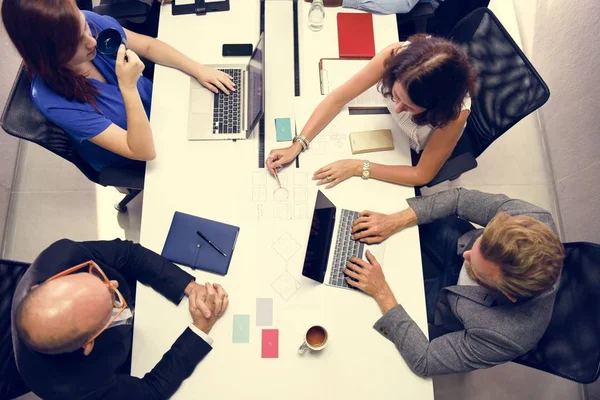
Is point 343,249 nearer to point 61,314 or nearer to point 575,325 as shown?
point 575,325

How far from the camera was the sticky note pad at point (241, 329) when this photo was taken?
1584 mm

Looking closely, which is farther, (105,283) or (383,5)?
(383,5)

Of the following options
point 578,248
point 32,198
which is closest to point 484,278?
point 578,248

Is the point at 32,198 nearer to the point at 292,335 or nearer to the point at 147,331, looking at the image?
the point at 147,331

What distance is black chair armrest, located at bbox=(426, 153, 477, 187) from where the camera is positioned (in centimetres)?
184

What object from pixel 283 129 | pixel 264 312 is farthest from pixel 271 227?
pixel 283 129

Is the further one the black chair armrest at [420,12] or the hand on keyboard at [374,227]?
the black chair armrest at [420,12]

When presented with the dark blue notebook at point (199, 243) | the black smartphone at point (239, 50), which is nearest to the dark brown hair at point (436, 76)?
the black smartphone at point (239, 50)

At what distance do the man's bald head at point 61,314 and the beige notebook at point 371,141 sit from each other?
113 centimetres

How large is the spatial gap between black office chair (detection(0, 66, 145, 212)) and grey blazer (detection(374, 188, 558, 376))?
1220 mm

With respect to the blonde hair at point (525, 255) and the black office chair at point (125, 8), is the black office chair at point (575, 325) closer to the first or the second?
the blonde hair at point (525, 255)

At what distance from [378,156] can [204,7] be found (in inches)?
43.0

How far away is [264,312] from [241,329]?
0.34 feet

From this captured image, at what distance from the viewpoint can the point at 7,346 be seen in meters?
1.64
